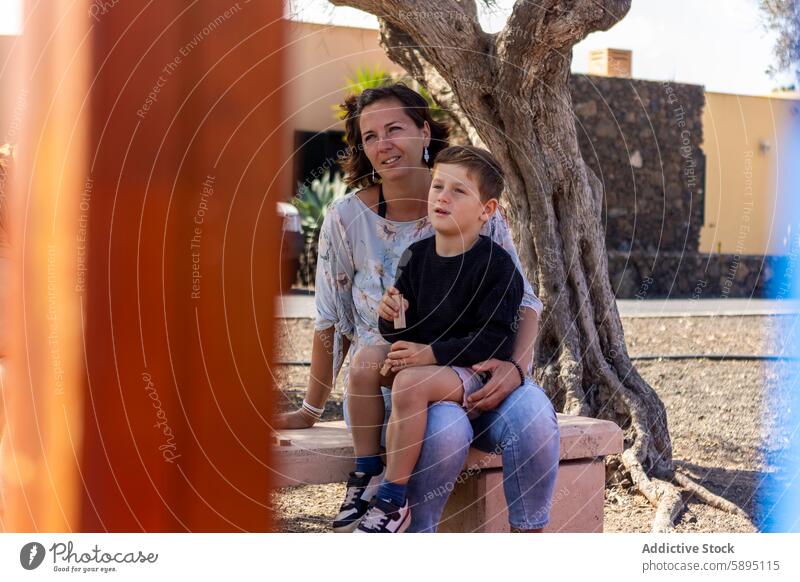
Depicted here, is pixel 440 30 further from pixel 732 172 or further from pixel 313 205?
pixel 732 172

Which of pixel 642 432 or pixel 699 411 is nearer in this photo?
pixel 642 432

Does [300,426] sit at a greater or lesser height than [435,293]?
lesser

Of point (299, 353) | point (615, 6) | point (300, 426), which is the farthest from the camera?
point (299, 353)

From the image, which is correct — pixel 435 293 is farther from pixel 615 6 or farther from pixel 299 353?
pixel 299 353

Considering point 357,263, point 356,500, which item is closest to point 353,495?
point 356,500

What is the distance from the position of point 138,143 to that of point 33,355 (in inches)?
17.2

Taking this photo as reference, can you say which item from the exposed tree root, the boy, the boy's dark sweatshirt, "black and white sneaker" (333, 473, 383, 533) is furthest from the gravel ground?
the boy's dark sweatshirt

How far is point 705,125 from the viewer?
1252 centimetres

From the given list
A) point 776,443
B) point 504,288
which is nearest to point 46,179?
point 504,288

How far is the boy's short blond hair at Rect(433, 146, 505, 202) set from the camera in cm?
245

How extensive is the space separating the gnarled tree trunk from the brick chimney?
6.04 m

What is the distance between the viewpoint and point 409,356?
2.38 meters

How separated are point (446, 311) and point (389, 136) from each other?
0.52 metres

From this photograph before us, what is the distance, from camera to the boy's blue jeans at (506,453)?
2.33m
